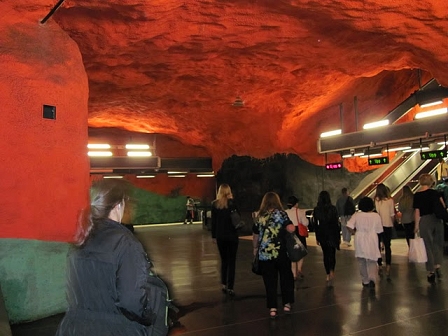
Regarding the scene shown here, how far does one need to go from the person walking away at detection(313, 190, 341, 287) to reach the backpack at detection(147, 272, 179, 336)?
580cm

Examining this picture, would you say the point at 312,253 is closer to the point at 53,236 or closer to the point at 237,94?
the point at 237,94

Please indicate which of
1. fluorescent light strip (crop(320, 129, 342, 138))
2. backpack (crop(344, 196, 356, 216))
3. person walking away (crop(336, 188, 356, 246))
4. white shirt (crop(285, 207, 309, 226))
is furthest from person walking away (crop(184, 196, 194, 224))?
white shirt (crop(285, 207, 309, 226))

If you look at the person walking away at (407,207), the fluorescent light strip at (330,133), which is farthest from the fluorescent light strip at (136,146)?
the person walking away at (407,207)

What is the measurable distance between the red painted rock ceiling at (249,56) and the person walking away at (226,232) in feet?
9.68

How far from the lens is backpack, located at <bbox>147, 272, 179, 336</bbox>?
7.20ft

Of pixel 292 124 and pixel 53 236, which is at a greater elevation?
pixel 292 124

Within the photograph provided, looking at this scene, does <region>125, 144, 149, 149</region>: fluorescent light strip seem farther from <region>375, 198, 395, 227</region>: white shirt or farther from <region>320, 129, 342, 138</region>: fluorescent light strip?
<region>375, 198, 395, 227</region>: white shirt

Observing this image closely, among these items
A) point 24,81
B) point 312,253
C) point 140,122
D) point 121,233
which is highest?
point 140,122

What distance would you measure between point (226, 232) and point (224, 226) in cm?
10

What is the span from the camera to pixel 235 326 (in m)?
5.20

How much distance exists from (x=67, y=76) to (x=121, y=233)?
187 inches

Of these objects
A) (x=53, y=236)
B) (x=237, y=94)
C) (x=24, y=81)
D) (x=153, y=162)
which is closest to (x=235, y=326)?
(x=53, y=236)

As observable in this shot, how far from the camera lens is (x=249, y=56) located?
9203mm

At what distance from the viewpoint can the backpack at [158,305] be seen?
2.19 m
